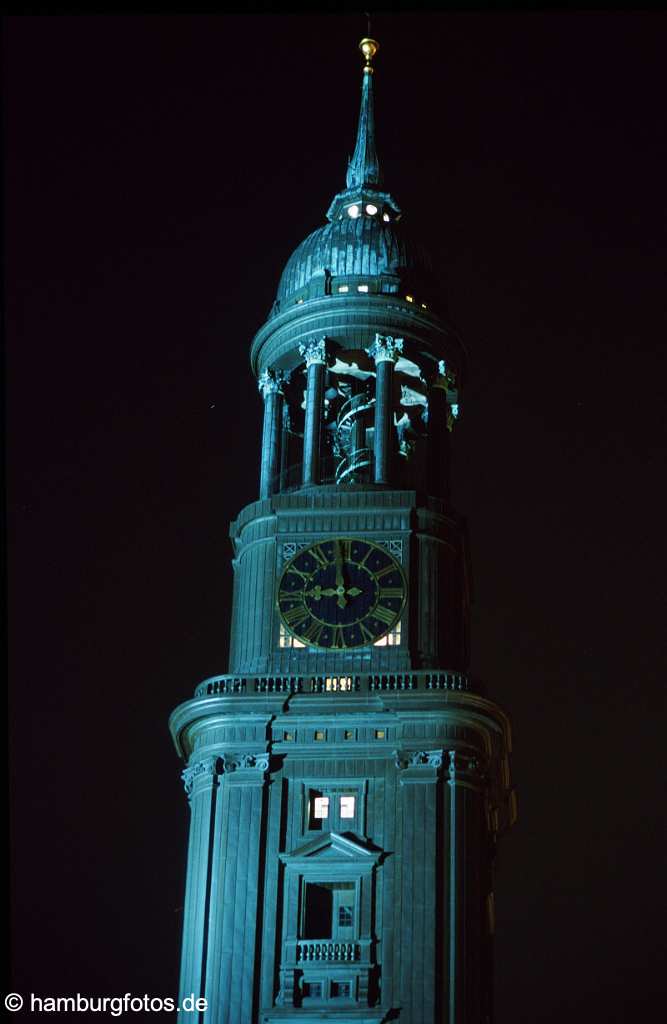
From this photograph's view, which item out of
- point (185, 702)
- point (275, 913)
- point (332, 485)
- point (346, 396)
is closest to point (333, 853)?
point (275, 913)

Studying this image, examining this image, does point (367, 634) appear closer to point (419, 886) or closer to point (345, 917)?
point (419, 886)

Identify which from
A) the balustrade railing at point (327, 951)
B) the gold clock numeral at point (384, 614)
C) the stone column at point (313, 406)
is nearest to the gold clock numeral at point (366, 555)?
the gold clock numeral at point (384, 614)

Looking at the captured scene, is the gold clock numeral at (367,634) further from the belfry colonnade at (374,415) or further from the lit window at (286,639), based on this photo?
the belfry colonnade at (374,415)

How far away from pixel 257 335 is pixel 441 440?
7707 mm

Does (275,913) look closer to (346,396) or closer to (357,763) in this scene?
(357,763)

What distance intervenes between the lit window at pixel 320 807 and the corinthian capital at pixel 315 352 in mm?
17139

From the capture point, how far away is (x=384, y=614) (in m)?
72.3

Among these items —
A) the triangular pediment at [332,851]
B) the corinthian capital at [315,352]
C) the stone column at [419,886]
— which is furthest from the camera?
the corinthian capital at [315,352]

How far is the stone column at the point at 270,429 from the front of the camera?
7831 centimetres

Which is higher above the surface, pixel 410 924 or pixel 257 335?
pixel 257 335

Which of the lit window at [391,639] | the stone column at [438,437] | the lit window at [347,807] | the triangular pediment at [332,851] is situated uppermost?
the stone column at [438,437]

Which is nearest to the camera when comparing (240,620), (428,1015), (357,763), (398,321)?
(428,1015)

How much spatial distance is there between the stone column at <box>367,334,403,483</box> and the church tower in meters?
0.07

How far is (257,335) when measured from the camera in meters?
81.1
